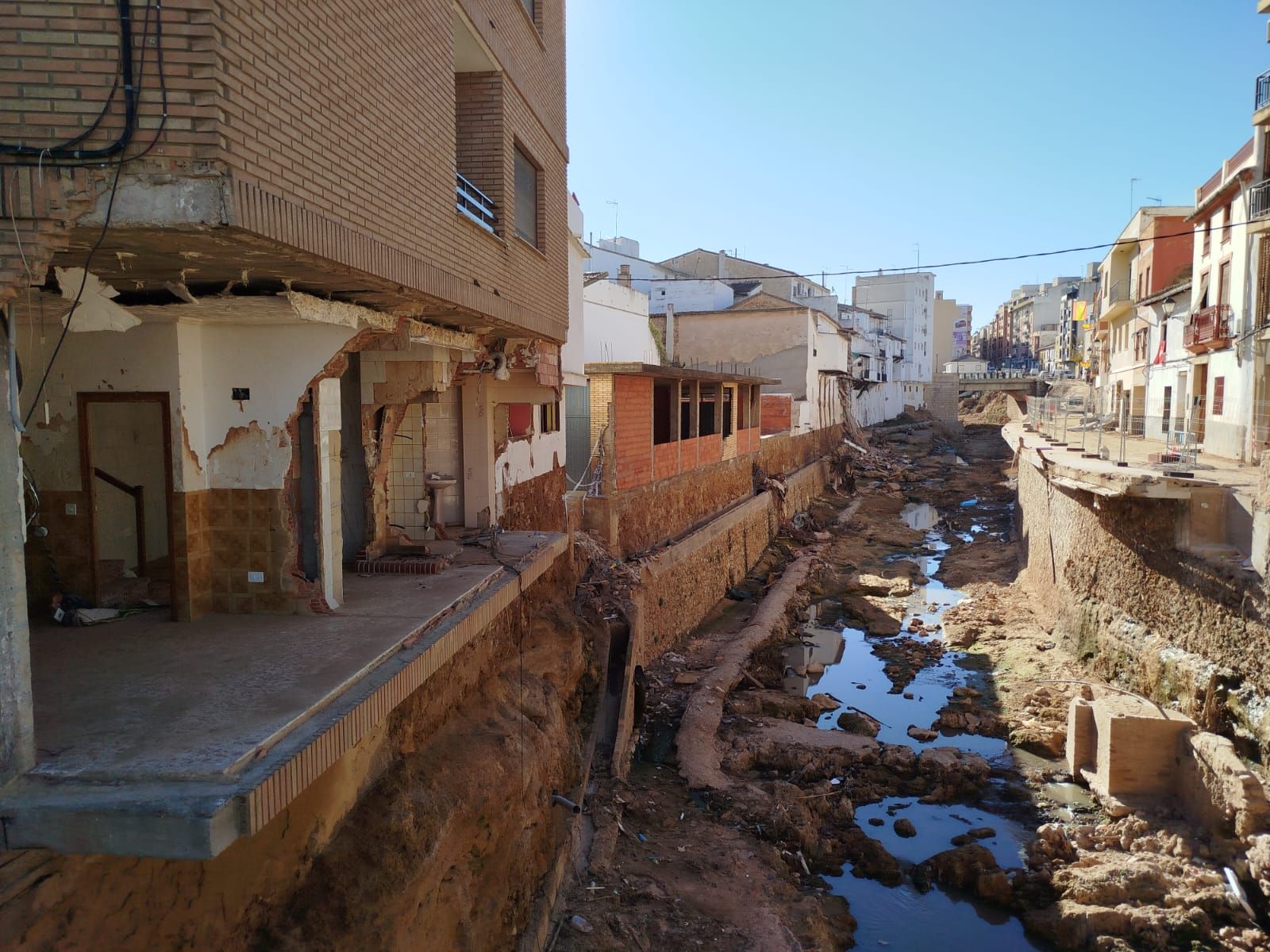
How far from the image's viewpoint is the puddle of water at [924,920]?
8.55 metres

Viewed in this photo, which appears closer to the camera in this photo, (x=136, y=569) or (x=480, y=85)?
(x=136, y=569)

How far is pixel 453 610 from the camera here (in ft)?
22.1

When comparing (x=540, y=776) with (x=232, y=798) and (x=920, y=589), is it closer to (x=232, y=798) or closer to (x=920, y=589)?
(x=232, y=798)

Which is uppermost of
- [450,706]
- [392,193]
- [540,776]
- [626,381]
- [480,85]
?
[480,85]

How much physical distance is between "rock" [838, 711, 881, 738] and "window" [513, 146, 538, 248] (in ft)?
28.0

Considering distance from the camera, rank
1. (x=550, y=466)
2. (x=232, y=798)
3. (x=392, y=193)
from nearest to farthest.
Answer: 1. (x=232, y=798)
2. (x=392, y=193)
3. (x=550, y=466)

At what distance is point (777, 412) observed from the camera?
3284 cm

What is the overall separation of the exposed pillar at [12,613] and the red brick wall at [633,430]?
37.7 ft

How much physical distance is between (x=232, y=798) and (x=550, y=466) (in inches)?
370

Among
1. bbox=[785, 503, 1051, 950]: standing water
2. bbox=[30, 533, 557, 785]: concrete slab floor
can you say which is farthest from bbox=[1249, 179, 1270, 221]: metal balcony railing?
bbox=[30, 533, 557, 785]: concrete slab floor

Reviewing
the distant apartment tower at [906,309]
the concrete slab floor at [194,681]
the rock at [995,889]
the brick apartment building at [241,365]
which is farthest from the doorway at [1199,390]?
the distant apartment tower at [906,309]

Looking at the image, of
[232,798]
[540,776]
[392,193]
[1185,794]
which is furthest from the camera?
[1185,794]

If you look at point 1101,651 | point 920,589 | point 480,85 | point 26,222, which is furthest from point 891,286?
point 26,222

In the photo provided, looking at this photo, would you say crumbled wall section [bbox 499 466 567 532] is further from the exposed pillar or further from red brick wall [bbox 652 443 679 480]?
the exposed pillar
